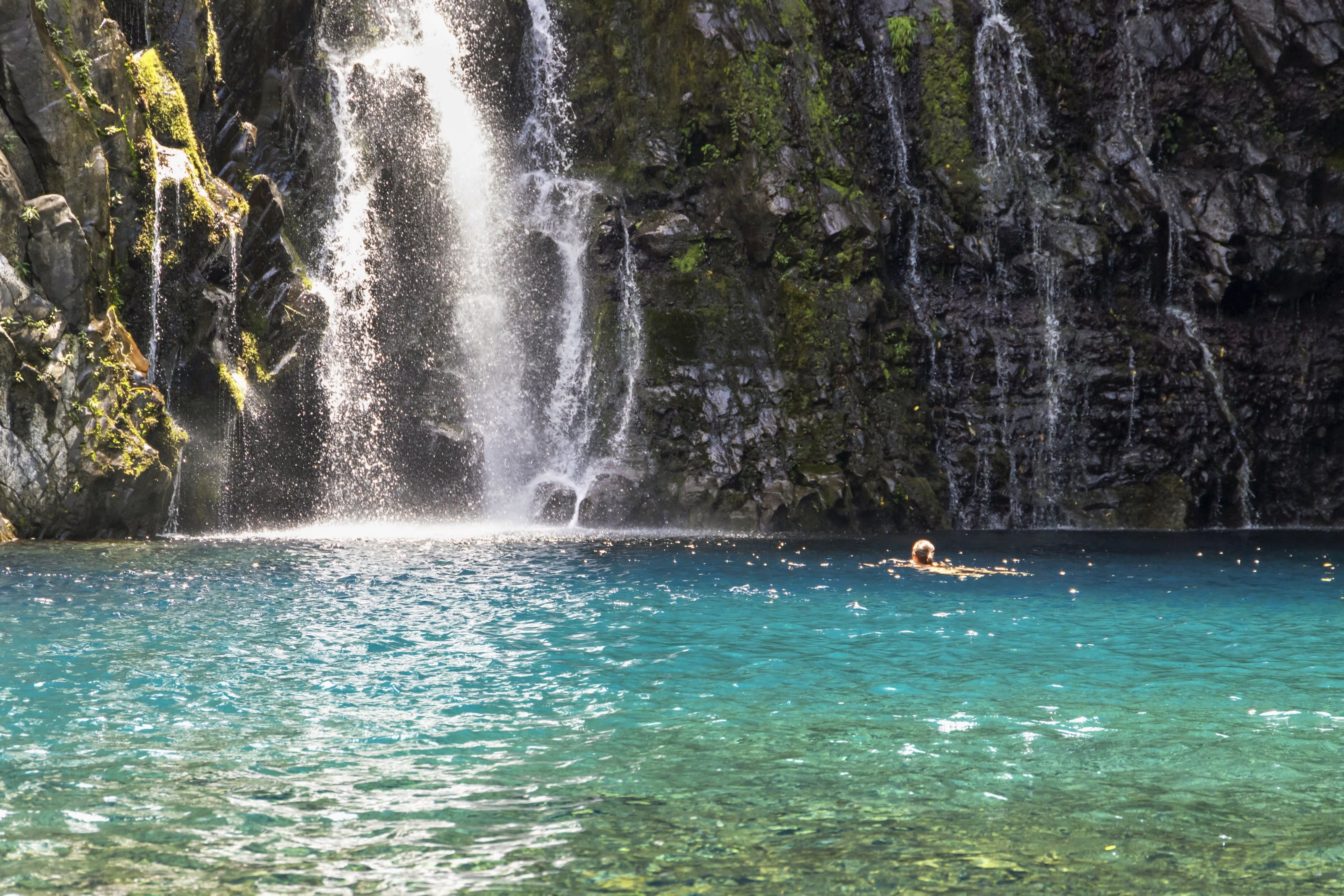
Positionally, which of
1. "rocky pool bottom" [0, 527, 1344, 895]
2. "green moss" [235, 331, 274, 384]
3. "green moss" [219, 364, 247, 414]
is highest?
"green moss" [235, 331, 274, 384]

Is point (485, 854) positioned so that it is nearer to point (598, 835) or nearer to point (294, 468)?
point (598, 835)

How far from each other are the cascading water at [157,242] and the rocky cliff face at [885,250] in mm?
991

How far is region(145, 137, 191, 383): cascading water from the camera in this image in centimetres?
2188

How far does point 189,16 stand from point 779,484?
1593 centimetres

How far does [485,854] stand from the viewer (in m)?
5.43

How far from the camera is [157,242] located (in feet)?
71.8

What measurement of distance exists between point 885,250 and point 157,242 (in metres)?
16.0

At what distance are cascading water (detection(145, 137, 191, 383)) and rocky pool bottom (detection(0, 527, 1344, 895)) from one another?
8.14 meters

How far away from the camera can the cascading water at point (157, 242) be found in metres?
21.9

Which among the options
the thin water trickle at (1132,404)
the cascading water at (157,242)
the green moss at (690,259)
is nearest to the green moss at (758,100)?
the green moss at (690,259)

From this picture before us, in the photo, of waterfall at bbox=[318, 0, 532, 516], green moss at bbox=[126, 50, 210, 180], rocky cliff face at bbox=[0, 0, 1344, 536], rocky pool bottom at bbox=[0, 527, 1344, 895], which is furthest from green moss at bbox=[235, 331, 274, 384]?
rocky pool bottom at bbox=[0, 527, 1344, 895]

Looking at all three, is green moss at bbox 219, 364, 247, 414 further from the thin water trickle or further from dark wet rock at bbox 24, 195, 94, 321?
the thin water trickle

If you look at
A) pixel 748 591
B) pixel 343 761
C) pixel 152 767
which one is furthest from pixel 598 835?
pixel 748 591

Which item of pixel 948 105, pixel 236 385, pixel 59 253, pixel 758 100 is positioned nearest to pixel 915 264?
pixel 948 105
